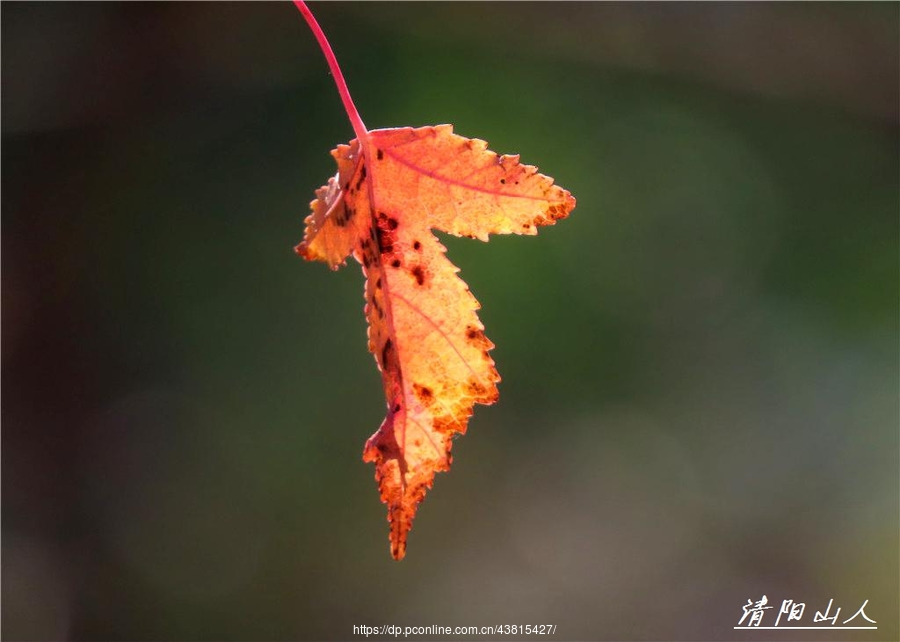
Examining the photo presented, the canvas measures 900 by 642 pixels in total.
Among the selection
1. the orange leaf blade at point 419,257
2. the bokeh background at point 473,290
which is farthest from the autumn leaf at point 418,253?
the bokeh background at point 473,290

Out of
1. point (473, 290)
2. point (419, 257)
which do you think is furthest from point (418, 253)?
point (473, 290)

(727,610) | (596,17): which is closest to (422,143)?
(727,610)

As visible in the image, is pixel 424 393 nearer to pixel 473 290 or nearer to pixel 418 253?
pixel 418 253

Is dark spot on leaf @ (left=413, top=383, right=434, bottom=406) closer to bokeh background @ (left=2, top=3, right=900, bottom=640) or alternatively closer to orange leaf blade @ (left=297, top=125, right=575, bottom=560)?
orange leaf blade @ (left=297, top=125, right=575, bottom=560)

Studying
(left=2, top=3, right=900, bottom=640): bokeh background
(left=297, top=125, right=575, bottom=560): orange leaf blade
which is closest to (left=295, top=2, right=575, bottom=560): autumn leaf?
(left=297, top=125, right=575, bottom=560): orange leaf blade

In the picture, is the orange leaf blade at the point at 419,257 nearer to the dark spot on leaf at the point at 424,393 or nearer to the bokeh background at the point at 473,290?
the dark spot on leaf at the point at 424,393

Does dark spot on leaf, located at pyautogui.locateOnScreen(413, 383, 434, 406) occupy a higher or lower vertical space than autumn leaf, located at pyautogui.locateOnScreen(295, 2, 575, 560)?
lower
